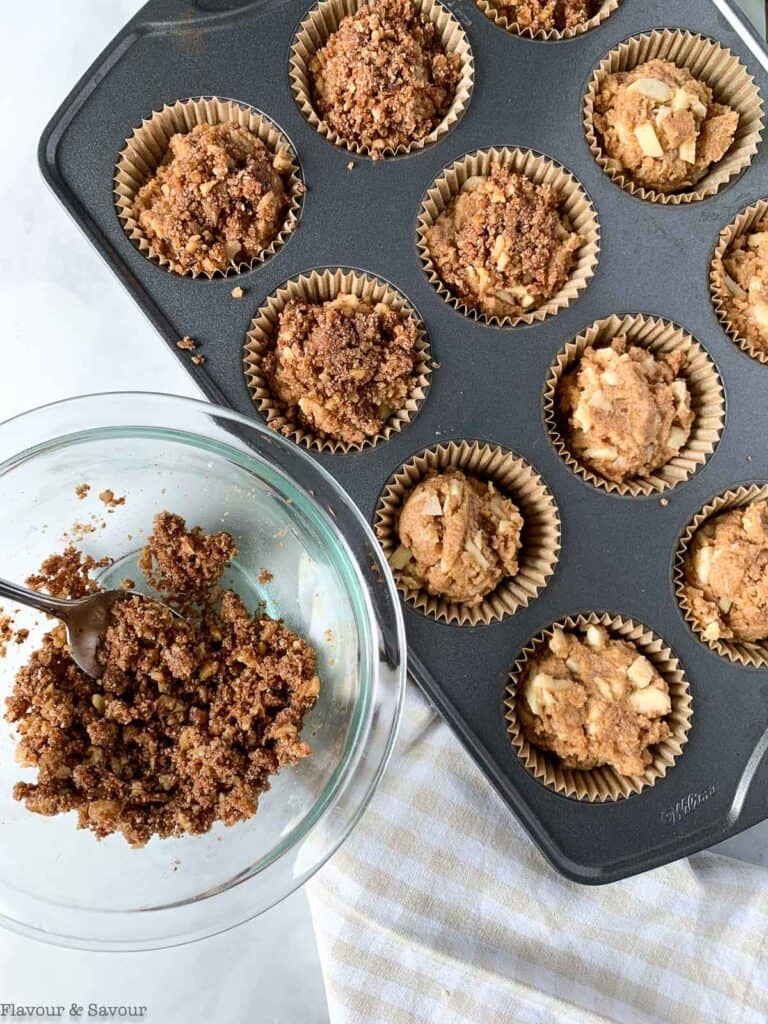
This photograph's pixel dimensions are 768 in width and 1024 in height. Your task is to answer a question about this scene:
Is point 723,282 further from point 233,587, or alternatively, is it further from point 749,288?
point 233,587

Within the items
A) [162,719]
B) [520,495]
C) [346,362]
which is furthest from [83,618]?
[520,495]

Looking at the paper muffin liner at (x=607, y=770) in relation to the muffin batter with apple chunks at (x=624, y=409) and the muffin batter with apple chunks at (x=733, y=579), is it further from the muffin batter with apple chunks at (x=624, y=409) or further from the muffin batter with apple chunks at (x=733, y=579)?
the muffin batter with apple chunks at (x=624, y=409)

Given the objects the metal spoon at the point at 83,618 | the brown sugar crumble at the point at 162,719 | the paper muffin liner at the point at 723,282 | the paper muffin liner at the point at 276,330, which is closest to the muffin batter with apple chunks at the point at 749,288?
the paper muffin liner at the point at 723,282

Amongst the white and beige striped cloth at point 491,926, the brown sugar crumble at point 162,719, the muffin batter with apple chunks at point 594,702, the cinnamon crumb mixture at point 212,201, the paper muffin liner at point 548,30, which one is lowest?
the white and beige striped cloth at point 491,926

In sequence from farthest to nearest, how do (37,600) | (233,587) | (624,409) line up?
1. (624,409)
2. (233,587)
3. (37,600)

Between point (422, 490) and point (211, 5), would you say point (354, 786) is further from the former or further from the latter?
point (211, 5)

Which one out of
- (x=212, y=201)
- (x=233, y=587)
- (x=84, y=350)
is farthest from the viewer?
(x=84, y=350)
